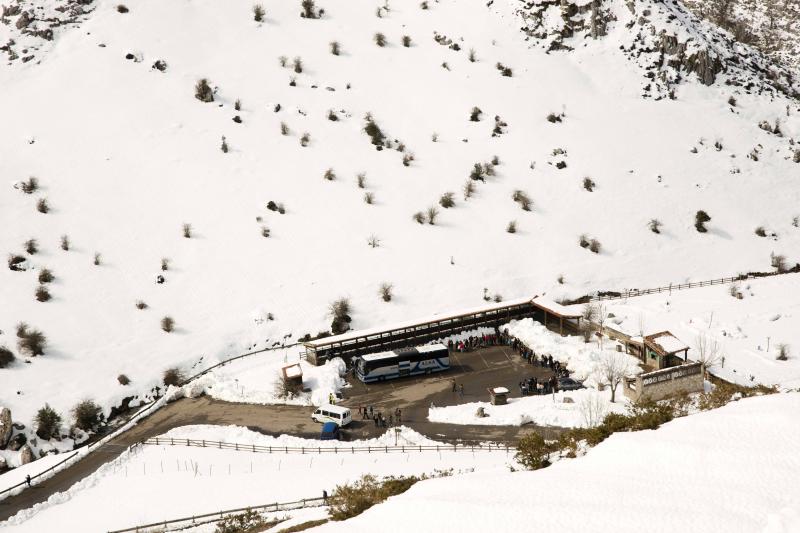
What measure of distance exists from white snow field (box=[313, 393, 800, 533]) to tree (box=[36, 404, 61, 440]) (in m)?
29.4

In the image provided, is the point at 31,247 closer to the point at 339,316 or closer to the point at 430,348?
the point at 339,316

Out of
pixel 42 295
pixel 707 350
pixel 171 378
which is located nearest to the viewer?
pixel 707 350

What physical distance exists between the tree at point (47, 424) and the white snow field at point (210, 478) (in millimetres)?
7734

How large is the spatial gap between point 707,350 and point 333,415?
27.4 m

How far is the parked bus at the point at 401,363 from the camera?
43.8 m

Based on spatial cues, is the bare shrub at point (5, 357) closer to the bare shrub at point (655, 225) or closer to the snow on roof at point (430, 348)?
the snow on roof at point (430, 348)

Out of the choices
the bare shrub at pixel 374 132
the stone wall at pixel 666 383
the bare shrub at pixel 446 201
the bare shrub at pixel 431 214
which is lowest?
the stone wall at pixel 666 383

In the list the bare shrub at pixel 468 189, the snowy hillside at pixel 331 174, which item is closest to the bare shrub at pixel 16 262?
the snowy hillside at pixel 331 174

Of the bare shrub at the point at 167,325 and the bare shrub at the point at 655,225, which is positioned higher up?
the bare shrub at the point at 655,225

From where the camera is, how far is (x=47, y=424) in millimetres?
39844

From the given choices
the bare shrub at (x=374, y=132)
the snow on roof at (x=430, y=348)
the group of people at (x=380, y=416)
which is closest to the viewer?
the group of people at (x=380, y=416)

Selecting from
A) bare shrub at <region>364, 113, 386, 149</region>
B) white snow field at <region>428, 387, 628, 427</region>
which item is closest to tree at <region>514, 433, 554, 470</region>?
white snow field at <region>428, 387, 628, 427</region>

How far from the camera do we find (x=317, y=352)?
46438mm

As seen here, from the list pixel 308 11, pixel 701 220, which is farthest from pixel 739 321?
pixel 308 11
